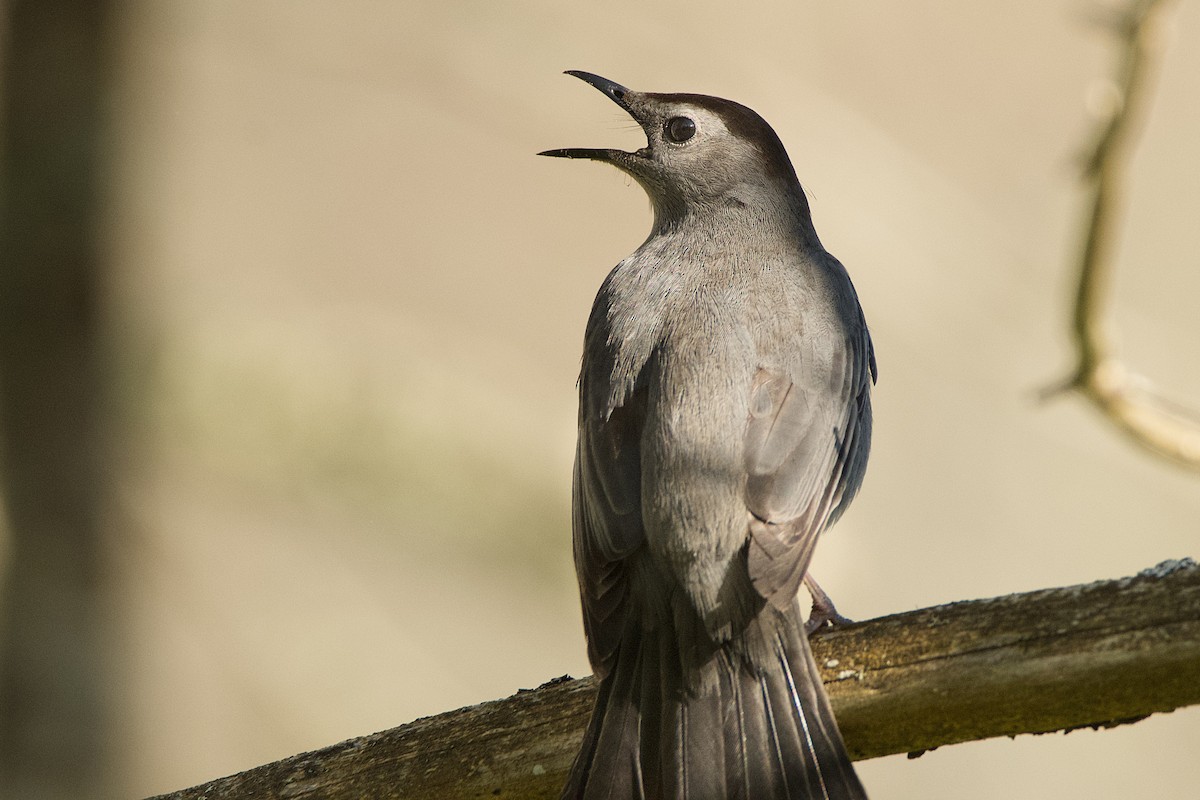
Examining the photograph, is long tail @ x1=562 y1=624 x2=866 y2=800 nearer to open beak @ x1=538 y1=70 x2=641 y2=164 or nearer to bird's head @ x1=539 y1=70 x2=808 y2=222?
bird's head @ x1=539 y1=70 x2=808 y2=222

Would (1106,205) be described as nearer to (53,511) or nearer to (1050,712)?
(1050,712)

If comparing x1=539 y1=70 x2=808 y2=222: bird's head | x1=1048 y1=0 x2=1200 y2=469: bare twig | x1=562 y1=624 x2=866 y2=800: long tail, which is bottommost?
x1=562 y1=624 x2=866 y2=800: long tail

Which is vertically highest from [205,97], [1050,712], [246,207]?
[205,97]

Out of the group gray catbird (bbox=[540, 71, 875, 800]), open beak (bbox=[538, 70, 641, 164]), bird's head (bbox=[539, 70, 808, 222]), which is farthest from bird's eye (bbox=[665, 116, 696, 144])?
gray catbird (bbox=[540, 71, 875, 800])

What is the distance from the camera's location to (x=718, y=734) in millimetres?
2971

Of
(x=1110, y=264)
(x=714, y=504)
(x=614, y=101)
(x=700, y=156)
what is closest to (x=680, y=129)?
(x=700, y=156)

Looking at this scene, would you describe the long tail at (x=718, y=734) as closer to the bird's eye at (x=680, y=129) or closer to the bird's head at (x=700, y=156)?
the bird's head at (x=700, y=156)

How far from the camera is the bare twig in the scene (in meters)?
3.83

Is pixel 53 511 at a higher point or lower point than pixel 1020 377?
lower

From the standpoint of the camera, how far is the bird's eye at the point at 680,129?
451 centimetres

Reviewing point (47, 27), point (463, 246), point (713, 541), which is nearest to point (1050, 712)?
point (713, 541)

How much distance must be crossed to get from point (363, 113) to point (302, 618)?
3.05 meters

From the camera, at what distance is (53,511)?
5.12 m

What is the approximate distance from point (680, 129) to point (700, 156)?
135 mm
